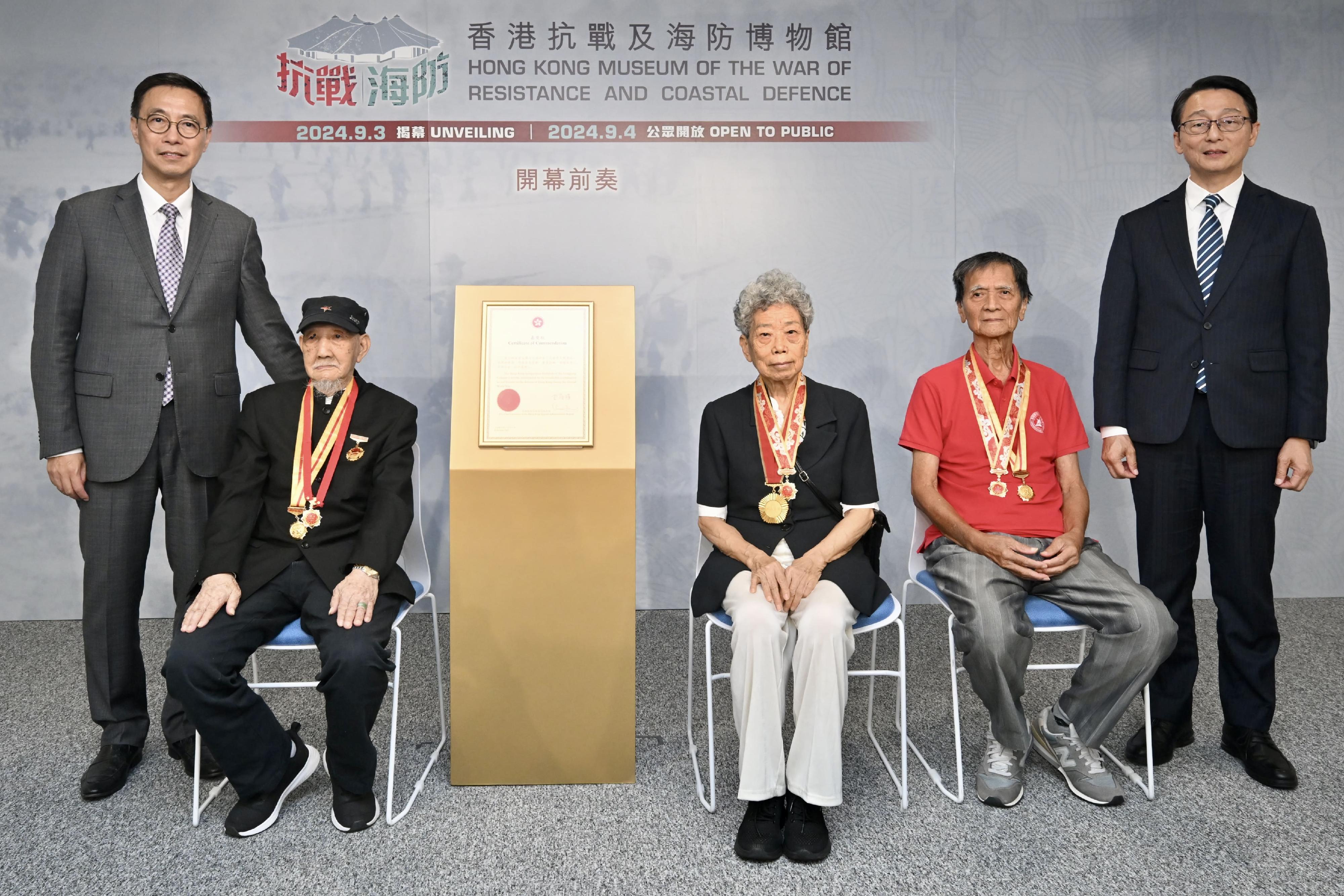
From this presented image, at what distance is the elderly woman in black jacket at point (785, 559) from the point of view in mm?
2332

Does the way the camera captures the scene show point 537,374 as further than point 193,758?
No

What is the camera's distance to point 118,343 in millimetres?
2697

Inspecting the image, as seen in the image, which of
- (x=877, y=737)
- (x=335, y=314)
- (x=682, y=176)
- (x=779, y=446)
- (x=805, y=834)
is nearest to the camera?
(x=805, y=834)

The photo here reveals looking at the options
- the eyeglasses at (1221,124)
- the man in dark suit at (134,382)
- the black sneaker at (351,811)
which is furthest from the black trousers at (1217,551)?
the man in dark suit at (134,382)

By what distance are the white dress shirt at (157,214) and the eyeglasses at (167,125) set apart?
152mm

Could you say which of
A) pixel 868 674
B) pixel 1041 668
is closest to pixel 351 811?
pixel 868 674

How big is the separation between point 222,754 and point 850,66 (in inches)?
151

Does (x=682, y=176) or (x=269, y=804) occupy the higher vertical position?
(x=682, y=176)

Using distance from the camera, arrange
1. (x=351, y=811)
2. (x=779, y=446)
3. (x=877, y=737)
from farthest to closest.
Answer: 1. (x=877, y=737)
2. (x=779, y=446)
3. (x=351, y=811)

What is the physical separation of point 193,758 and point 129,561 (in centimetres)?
63

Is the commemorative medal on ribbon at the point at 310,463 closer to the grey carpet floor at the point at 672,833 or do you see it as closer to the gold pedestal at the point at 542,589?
the gold pedestal at the point at 542,589

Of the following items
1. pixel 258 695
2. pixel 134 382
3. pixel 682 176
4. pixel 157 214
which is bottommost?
pixel 258 695

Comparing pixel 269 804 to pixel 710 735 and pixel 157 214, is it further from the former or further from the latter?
pixel 157 214

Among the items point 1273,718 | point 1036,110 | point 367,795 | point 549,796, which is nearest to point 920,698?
point 1273,718
